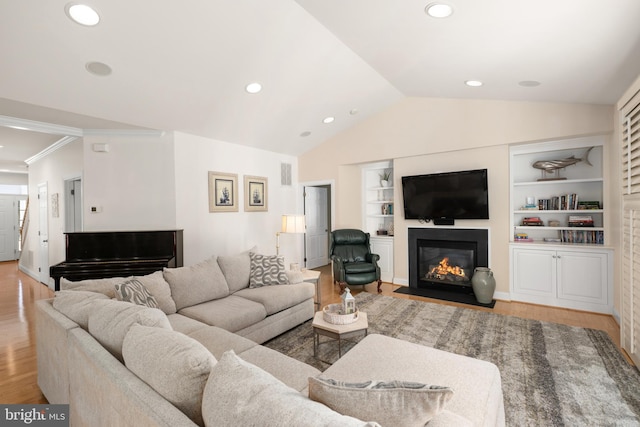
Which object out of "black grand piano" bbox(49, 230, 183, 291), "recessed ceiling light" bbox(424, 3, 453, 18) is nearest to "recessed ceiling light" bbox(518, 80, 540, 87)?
"recessed ceiling light" bbox(424, 3, 453, 18)

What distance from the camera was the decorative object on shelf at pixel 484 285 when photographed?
13.9ft

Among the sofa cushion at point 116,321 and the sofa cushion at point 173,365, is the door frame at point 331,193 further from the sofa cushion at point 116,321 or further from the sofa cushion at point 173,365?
the sofa cushion at point 173,365

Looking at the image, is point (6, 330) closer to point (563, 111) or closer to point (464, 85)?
point (464, 85)

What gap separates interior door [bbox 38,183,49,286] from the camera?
18.8 feet

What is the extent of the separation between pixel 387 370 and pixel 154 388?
113cm

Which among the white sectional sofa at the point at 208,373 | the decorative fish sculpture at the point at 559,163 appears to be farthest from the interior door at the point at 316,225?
the decorative fish sculpture at the point at 559,163

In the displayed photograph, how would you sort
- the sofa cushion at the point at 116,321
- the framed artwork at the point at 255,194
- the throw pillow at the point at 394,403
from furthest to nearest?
the framed artwork at the point at 255,194 < the sofa cushion at the point at 116,321 < the throw pillow at the point at 394,403

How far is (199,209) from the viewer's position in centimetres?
468

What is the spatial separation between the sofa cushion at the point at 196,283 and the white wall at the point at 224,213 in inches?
59.5

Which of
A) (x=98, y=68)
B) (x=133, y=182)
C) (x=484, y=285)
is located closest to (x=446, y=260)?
(x=484, y=285)

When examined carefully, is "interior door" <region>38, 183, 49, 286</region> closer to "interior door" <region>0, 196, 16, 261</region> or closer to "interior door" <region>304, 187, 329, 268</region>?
"interior door" <region>0, 196, 16, 261</region>

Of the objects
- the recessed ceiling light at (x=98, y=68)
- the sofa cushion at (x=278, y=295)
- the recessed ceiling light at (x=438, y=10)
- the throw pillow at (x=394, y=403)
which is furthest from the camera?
the sofa cushion at (x=278, y=295)

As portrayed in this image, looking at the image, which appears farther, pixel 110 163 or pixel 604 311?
pixel 110 163

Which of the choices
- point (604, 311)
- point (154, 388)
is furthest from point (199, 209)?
point (604, 311)
